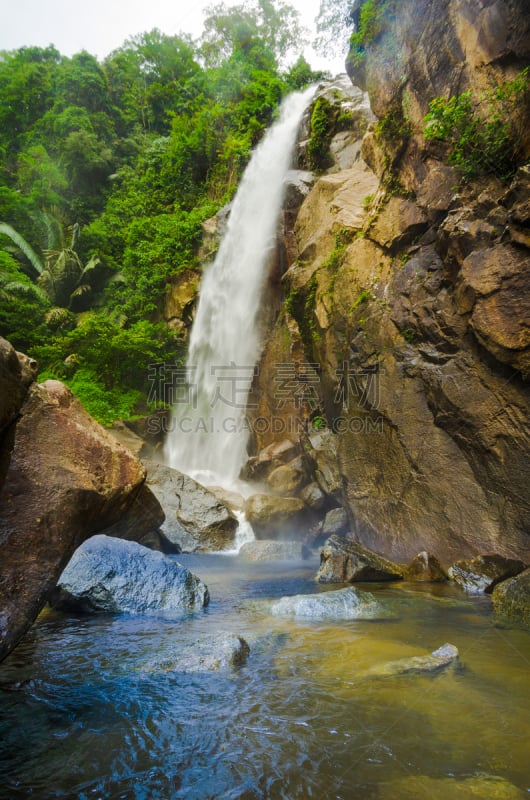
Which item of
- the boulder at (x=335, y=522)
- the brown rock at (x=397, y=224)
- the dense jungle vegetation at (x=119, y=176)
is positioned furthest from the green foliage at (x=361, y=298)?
the dense jungle vegetation at (x=119, y=176)

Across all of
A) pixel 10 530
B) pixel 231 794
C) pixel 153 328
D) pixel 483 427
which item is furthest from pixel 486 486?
pixel 153 328

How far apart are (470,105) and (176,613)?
9020 millimetres

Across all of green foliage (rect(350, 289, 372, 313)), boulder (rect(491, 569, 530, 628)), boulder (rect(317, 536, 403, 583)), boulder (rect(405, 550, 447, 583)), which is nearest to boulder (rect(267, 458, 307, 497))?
boulder (rect(317, 536, 403, 583))

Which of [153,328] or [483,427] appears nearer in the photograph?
[483,427]

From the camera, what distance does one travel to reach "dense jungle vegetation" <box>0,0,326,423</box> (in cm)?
1927

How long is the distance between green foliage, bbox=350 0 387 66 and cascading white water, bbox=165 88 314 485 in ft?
21.8

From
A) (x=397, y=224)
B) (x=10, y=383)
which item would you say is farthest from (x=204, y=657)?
(x=397, y=224)

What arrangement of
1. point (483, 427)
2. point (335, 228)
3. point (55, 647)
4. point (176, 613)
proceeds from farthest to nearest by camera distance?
point (335, 228), point (483, 427), point (176, 613), point (55, 647)

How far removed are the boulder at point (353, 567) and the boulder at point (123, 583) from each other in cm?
246

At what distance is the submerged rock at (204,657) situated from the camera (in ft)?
12.5

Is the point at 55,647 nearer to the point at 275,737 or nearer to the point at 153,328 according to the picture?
the point at 275,737

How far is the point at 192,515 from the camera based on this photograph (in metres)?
11.9

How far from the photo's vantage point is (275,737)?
278 cm

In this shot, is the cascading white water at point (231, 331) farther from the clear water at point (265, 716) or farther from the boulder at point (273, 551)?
the clear water at point (265, 716)
